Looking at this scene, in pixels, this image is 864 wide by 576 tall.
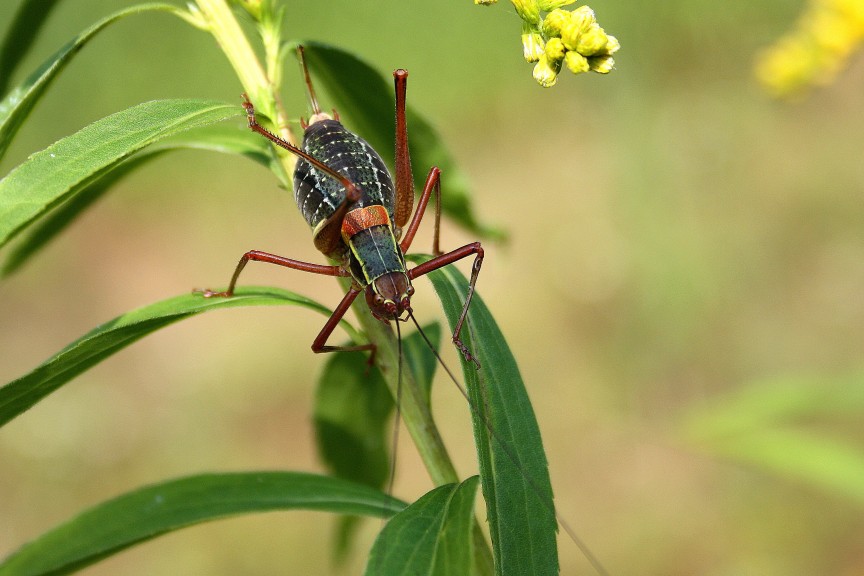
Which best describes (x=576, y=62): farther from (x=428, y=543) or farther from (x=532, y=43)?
(x=428, y=543)

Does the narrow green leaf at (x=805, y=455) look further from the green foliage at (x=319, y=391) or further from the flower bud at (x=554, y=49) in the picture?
the flower bud at (x=554, y=49)

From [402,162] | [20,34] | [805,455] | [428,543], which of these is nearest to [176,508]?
[428,543]

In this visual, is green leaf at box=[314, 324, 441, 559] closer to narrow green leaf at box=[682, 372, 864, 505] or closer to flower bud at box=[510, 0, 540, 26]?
flower bud at box=[510, 0, 540, 26]

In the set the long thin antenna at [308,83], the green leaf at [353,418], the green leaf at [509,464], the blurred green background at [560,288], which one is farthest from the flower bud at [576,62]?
the blurred green background at [560,288]

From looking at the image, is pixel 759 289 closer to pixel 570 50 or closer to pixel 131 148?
pixel 570 50

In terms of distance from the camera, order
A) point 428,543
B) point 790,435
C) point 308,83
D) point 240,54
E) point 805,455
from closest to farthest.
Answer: point 428,543
point 240,54
point 308,83
point 805,455
point 790,435

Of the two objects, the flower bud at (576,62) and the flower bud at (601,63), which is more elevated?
the flower bud at (601,63)
